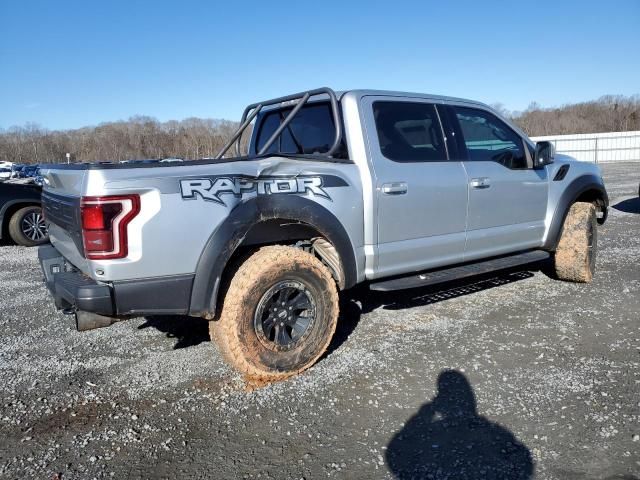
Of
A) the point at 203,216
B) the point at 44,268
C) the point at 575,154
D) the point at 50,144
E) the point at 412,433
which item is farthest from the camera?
the point at 50,144

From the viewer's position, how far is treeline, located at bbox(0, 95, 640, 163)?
46403 millimetres

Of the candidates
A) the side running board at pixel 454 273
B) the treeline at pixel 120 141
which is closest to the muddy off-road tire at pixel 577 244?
the side running board at pixel 454 273

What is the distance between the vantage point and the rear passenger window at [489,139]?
468 centimetres

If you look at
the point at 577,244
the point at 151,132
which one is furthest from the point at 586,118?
the point at 577,244

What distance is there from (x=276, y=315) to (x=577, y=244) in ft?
11.9

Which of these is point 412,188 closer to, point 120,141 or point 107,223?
point 107,223

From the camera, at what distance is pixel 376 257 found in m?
3.96

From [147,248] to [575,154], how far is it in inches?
1348

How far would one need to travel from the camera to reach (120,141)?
50.4 meters

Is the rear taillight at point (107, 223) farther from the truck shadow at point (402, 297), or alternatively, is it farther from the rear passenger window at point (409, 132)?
the truck shadow at point (402, 297)

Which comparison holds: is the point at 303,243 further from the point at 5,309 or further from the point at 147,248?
the point at 5,309

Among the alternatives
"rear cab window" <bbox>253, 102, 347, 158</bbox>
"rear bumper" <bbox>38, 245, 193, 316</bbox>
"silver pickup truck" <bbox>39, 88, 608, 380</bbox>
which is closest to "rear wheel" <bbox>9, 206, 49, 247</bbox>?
"silver pickup truck" <bbox>39, 88, 608, 380</bbox>

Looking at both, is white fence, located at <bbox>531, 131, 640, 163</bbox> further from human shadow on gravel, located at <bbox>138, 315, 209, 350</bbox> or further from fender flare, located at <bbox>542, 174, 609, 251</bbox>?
human shadow on gravel, located at <bbox>138, 315, 209, 350</bbox>

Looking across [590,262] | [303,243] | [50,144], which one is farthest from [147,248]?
[50,144]
